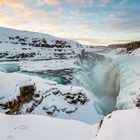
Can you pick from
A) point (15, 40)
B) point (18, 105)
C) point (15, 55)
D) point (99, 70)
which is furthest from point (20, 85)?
point (15, 40)

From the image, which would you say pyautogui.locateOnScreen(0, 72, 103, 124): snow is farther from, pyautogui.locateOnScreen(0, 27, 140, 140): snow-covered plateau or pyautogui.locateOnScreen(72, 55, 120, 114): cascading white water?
pyautogui.locateOnScreen(72, 55, 120, 114): cascading white water

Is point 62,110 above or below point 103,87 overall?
above

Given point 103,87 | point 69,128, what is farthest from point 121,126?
point 103,87

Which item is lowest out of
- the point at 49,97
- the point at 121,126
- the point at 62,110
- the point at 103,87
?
the point at 103,87

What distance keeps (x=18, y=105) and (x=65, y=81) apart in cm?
1560

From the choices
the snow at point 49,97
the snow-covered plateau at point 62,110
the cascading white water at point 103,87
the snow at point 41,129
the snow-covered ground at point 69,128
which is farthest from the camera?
the cascading white water at point 103,87

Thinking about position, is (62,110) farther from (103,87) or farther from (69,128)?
(103,87)

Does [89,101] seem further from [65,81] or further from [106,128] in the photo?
[106,128]

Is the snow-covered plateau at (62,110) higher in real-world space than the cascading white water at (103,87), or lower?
higher

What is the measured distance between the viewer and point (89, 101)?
2100cm

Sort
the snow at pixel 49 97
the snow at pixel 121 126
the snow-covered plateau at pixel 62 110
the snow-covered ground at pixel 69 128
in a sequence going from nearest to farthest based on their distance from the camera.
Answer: the snow at pixel 121 126
the snow-covered ground at pixel 69 128
the snow-covered plateau at pixel 62 110
the snow at pixel 49 97

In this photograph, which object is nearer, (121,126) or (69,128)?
(121,126)

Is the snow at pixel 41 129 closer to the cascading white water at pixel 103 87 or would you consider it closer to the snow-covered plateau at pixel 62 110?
the snow-covered plateau at pixel 62 110

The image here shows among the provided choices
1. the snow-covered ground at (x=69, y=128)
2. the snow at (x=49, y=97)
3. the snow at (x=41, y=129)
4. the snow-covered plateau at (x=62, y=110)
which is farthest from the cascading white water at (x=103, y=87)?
the snow-covered ground at (x=69, y=128)
